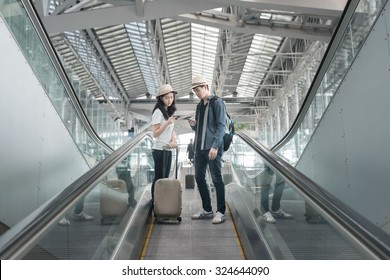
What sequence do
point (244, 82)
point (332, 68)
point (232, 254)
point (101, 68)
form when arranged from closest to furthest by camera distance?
point (232, 254) → point (332, 68) → point (101, 68) → point (244, 82)

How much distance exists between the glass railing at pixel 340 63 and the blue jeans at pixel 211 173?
1746mm

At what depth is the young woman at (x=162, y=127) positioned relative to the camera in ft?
16.9

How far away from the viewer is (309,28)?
13.1 meters

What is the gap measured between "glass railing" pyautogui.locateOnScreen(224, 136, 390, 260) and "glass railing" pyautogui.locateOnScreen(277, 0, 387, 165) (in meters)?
1.42

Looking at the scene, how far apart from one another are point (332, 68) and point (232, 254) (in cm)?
287

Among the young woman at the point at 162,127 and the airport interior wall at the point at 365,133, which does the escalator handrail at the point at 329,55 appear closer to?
the airport interior wall at the point at 365,133

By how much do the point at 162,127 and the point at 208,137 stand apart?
1.92ft

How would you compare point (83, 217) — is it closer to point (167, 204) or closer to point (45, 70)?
point (167, 204)

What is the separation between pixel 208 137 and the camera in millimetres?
4828

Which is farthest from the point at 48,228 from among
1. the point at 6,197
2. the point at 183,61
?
the point at 183,61

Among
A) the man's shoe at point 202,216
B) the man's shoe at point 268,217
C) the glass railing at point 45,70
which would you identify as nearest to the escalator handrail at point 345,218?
the man's shoe at point 268,217

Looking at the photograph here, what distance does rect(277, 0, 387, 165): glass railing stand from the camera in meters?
4.44
